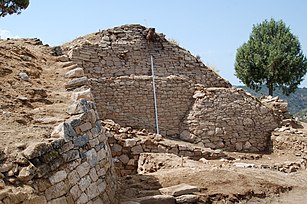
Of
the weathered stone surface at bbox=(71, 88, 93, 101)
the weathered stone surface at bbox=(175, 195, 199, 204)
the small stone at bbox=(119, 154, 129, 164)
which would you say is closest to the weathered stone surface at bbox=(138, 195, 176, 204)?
the weathered stone surface at bbox=(175, 195, 199, 204)

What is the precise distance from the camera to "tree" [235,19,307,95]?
68.3ft

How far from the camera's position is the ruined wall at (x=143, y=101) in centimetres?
1238

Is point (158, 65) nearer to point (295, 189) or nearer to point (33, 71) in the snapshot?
point (33, 71)

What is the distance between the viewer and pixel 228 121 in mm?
13023

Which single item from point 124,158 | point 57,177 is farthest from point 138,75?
point 57,177

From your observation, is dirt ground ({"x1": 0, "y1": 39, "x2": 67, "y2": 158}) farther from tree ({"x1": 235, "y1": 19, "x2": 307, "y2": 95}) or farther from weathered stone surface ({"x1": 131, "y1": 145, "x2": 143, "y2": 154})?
tree ({"x1": 235, "y1": 19, "x2": 307, "y2": 95})

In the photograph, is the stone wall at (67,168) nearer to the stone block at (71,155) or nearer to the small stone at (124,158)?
the stone block at (71,155)

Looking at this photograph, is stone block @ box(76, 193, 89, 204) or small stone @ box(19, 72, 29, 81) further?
small stone @ box(19, 72, 29, 81)

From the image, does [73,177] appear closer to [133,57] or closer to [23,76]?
[23,76]

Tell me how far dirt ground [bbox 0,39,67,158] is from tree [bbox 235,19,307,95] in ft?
48.7

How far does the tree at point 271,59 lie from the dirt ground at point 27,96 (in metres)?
14.8

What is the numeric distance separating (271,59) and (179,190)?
16.6 m

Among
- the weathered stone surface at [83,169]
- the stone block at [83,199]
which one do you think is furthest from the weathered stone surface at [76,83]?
the stone block at [83,199]

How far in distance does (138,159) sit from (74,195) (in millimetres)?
4926
